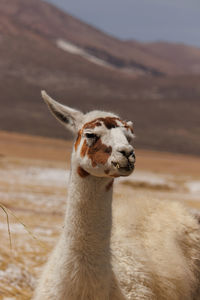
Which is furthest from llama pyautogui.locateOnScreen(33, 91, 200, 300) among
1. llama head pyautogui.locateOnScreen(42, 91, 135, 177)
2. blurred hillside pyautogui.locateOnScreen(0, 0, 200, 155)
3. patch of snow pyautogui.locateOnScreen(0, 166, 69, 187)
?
blurred hillside pyautogui.locateOnScreen(0, 0, 200, 155)

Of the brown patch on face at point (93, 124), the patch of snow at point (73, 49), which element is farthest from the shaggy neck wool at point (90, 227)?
the patch of snow at point (73, 49)

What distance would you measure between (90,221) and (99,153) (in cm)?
52

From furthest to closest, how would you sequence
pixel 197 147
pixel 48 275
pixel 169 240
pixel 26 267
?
pixel 197 147 → pixel 26 267 → pixel 169 240 → pixel 48 275

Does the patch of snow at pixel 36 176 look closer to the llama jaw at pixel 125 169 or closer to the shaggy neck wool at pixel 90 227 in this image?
the shaggy neck wool at pixel 90 227

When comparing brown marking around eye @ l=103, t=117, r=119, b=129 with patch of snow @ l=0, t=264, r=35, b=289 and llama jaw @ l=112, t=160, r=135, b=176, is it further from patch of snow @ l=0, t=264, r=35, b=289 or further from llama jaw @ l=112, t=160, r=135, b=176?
patch of snow @ l=0, t=264, r=35, b=289

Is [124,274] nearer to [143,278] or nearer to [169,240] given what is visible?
[143,278]

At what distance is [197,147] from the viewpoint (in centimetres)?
5691

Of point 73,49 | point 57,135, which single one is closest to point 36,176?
point 57,135

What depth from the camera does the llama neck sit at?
382cm

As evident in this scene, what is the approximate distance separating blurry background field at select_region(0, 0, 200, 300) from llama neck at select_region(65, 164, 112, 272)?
469 mm

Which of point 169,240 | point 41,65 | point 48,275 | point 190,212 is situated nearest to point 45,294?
point 48,275

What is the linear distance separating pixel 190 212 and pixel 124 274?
5.19ft

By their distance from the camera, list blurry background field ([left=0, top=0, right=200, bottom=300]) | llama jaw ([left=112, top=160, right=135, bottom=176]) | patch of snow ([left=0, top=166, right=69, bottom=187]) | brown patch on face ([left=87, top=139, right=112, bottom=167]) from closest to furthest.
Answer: llama jaw ([left=112, top=160, right=135, bottom=176]), brown patch on face ([left=87, top=139, right=112, bottom=167]), blurry background field ([left=0, top=0, right=200, bottom=300]), patch of snow ([left=0, top=166, right=69, bottom=187])

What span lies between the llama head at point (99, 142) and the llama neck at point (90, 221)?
0.11 meters
